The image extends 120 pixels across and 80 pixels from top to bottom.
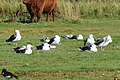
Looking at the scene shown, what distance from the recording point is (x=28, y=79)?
1370cm

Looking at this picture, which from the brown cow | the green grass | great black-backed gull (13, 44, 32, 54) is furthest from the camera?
the brown cow

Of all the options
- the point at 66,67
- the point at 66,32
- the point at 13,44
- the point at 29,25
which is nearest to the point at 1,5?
the point at 29,25

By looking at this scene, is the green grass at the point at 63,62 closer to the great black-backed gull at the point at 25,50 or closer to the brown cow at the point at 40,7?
the great black-backed gull at the point at 25,50

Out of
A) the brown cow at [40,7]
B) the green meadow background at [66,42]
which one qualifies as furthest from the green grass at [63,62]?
the brown cow at [40,7]

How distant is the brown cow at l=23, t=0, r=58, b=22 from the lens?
99.8 ft

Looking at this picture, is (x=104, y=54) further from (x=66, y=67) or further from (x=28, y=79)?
(x=28, y=79)

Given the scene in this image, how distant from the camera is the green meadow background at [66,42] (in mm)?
14664

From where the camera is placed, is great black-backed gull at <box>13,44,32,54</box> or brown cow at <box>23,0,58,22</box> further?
brown cow at <box>23,0,58,22</box>

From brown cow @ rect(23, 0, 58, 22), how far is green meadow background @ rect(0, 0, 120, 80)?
0.65m

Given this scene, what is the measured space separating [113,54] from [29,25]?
36.1 ft

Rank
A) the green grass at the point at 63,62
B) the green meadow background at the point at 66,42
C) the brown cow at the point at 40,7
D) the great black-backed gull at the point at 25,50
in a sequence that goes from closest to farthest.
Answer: the green grass at the point at 63,62, the green meadow background at the point at 66,42, the great black-backed gull at the point at 25,50, the brown cow at the point at 40,7

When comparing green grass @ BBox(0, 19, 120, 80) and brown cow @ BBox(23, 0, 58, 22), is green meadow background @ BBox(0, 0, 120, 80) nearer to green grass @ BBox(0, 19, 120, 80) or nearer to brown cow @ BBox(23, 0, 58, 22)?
green grass @ BBox(0, 19, 120, 80)

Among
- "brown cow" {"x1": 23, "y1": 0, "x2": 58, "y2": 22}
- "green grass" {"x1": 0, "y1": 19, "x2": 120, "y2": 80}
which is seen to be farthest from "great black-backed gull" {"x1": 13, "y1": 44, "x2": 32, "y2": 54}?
"brown cow" {"x1": 23, "y1": 0, "x2": 58, "y2": 22}

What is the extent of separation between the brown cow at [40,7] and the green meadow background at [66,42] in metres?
0.65
